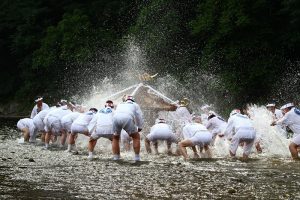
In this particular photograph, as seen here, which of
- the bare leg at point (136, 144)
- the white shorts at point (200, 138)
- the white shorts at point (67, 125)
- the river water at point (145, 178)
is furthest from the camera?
the white shorts at point (67, 125)

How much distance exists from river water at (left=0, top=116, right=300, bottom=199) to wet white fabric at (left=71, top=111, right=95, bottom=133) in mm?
2307

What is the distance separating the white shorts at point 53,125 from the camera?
22.6m

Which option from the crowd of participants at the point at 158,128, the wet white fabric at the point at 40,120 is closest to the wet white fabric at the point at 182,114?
the crowd of participants at the point at 158,128

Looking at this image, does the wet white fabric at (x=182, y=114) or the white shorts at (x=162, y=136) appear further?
the wet white fabric at (x=182, y=114)

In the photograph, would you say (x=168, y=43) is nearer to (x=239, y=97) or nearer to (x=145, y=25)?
(x=145, y=25)

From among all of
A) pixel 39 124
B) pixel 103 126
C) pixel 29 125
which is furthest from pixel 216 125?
pixel 29 125

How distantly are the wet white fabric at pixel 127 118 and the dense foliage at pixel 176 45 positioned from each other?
20.6m

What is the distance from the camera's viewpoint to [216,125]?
68.0 feet

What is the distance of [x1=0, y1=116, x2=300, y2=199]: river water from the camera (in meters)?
11.1

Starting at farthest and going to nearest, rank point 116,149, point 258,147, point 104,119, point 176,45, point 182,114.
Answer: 1. point 176,45
2. point 182,114
3. point 258,147
4. point 104,119
5. point 116,149

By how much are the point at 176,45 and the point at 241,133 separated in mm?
26940

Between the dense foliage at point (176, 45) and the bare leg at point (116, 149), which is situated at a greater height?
the dense foliage at point (176, 45)

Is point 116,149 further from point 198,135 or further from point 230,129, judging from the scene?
point 230,129

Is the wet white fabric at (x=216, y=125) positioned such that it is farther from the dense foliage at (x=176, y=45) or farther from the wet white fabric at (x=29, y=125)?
the dense foliage at (x=176, y=45)
